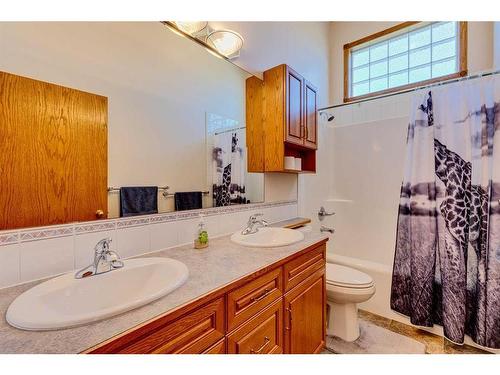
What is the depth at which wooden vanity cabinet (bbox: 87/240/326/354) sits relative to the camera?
0.64m

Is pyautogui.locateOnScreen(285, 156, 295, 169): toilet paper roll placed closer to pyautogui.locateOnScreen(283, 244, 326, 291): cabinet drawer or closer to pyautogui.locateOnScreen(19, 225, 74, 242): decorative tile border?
pyautogui.locateOnScreen(283, 244, 326, 291): cabinet drawer

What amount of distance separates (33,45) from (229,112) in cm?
97

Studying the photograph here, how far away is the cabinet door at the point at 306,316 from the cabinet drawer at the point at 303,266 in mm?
34

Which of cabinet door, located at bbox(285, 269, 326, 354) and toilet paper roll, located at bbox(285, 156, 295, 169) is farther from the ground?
toilet paper roll, located at bbox(285, 156, 295, 169)

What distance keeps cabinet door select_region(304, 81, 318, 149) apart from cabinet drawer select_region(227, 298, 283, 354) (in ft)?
4.36

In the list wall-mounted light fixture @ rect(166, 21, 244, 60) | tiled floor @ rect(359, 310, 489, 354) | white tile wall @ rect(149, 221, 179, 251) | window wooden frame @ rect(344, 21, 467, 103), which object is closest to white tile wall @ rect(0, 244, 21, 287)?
white tile wall @ rect(149, 221, 179, 251)

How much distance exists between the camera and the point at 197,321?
737 mm

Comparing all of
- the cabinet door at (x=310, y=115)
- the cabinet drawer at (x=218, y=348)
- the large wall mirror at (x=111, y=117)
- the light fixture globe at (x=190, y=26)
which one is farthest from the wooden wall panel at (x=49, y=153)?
the cabinet door at (x=310, y=115)

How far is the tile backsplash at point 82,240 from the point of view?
2.68 feet

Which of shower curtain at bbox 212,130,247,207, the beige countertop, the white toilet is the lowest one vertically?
the white toilet

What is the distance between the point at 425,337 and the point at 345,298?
2.35ft

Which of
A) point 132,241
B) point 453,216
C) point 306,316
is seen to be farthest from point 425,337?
point 132,241

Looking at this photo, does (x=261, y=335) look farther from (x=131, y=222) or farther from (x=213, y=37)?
(x=213, y=37)
